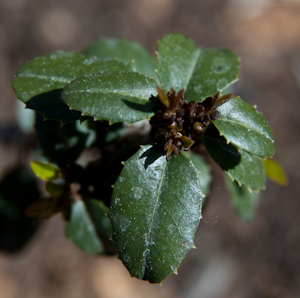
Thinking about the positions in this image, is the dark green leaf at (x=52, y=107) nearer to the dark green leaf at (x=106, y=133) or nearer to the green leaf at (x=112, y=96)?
the green leaf at (x=112, y=96)

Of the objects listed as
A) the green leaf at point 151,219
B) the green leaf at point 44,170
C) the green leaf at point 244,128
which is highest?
the green leaf at point 244,128

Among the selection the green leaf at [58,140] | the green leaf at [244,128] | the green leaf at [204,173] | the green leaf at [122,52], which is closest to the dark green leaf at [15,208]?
the green leaf at [58,140]

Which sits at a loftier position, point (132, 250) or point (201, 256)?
point (132, 250)

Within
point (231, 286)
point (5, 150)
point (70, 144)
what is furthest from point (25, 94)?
point (231, 286)

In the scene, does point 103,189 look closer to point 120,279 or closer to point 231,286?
point 120,279

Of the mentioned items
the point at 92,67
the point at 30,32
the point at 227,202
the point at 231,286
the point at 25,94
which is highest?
the point at 92,67

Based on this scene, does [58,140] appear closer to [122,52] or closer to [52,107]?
[52,107]
